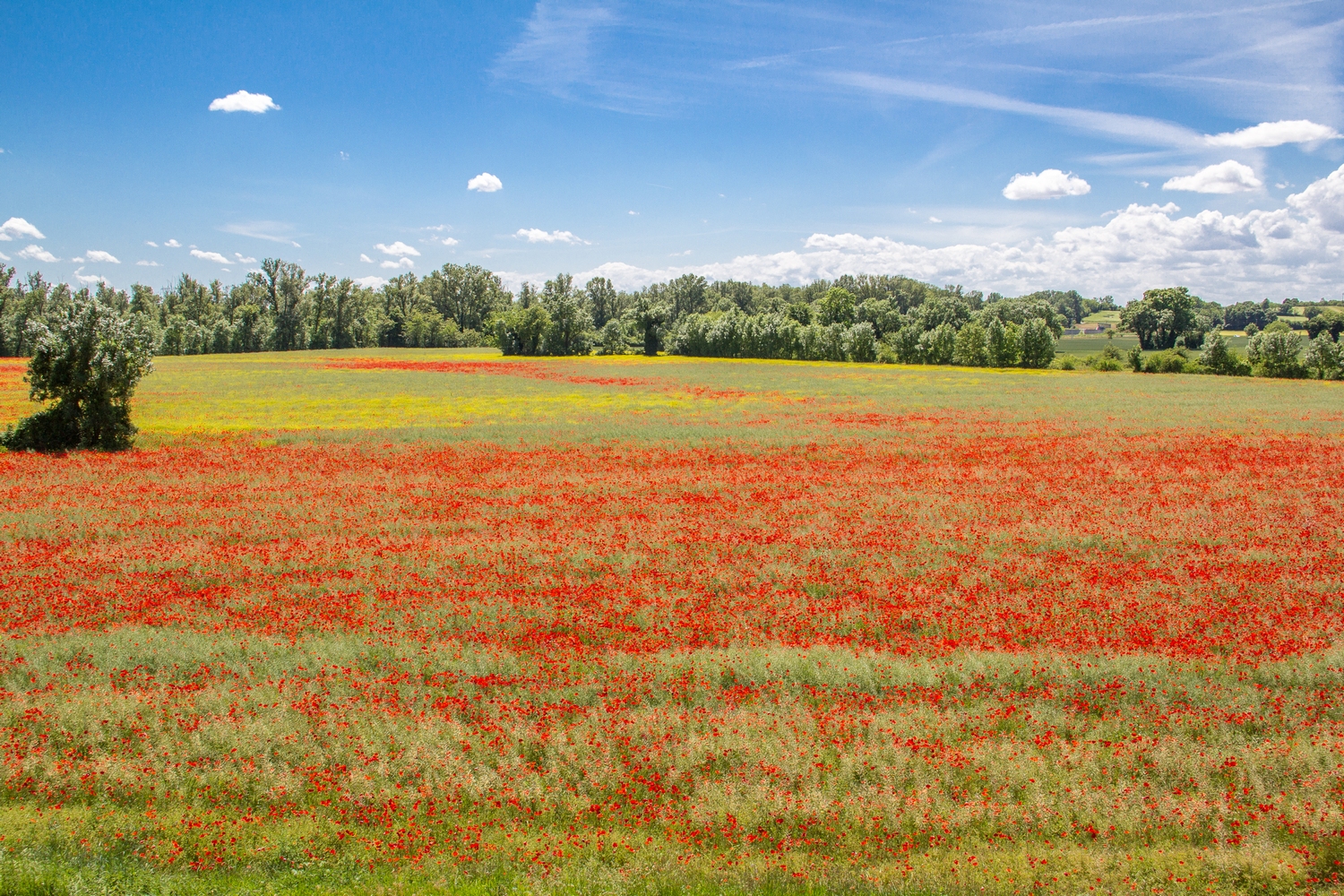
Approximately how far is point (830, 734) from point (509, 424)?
31.9m

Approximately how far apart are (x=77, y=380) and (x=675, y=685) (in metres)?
31.9

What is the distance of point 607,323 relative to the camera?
136 m

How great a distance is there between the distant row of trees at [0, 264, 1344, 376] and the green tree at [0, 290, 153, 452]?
7670 cm

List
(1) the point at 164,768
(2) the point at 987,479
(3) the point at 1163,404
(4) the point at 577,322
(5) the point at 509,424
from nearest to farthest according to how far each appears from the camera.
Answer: (1) the point at 164,768, (2) the point at 987,479, (5) the point at 509,424, (3) the point at 1163,404, (4) the point at 577,322

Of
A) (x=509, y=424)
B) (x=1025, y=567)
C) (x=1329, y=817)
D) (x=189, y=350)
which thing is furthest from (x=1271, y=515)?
(x=189, y=350)

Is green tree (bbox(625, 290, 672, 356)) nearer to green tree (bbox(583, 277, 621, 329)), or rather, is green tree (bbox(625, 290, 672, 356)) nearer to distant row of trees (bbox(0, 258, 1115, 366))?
distant row of trees (bbox(0, 258, 1115, 366))

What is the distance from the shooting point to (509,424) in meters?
38.5

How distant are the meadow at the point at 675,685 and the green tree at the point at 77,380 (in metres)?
8.76

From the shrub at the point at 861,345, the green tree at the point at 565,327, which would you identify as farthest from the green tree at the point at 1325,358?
the green tree at the point at 565,327

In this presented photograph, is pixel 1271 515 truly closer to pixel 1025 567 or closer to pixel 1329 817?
pixel 1025 567

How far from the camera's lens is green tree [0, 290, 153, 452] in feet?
98.0

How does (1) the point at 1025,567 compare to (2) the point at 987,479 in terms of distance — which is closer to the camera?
(1) the point at 1025,567

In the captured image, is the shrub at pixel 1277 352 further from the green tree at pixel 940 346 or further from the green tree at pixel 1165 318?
the green tree at pixel 1165 318

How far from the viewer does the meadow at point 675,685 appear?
6.59m
